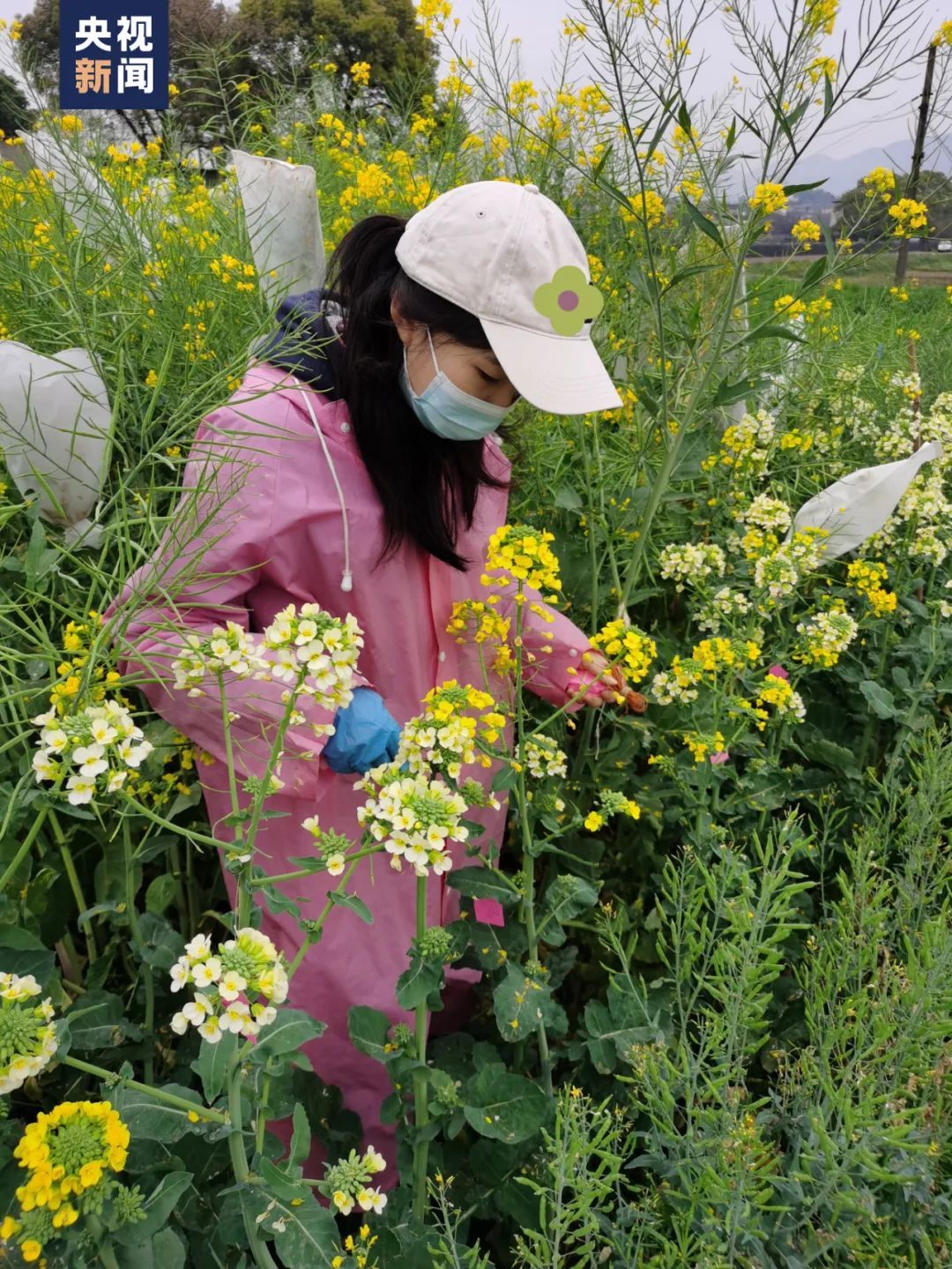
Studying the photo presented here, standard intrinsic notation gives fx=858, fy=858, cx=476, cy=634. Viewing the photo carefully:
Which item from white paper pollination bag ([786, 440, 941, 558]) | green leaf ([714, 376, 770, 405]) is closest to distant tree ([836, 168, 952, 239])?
white paper pollination bag ([786, 440, 941, 558])

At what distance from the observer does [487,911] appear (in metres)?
1.15

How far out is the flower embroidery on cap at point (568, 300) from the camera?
1187 millimetres

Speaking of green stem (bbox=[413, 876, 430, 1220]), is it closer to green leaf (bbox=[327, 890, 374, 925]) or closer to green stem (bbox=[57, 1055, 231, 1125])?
green leaf (bbox=[327, 890, 374, 925])

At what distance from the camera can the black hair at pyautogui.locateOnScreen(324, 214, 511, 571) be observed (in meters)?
1.22

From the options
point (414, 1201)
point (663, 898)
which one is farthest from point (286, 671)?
point (663, 898)

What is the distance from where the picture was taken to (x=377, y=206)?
2.61 meters

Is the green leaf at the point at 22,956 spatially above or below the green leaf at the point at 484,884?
below

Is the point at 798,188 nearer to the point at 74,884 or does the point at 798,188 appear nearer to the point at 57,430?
the point at 57,430

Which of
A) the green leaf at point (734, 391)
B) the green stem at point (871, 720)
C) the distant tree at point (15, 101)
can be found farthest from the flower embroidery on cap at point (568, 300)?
the distant tree at point (15, 101)

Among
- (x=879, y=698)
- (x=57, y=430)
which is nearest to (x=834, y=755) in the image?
(x=879, y=698)

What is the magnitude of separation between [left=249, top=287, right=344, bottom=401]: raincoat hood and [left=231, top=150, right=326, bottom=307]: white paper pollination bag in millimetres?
407

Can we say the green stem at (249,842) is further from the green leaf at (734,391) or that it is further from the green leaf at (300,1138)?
the green leaf at (734,391)

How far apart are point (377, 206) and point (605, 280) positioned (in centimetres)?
86

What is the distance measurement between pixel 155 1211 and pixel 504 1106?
444 millimetres
